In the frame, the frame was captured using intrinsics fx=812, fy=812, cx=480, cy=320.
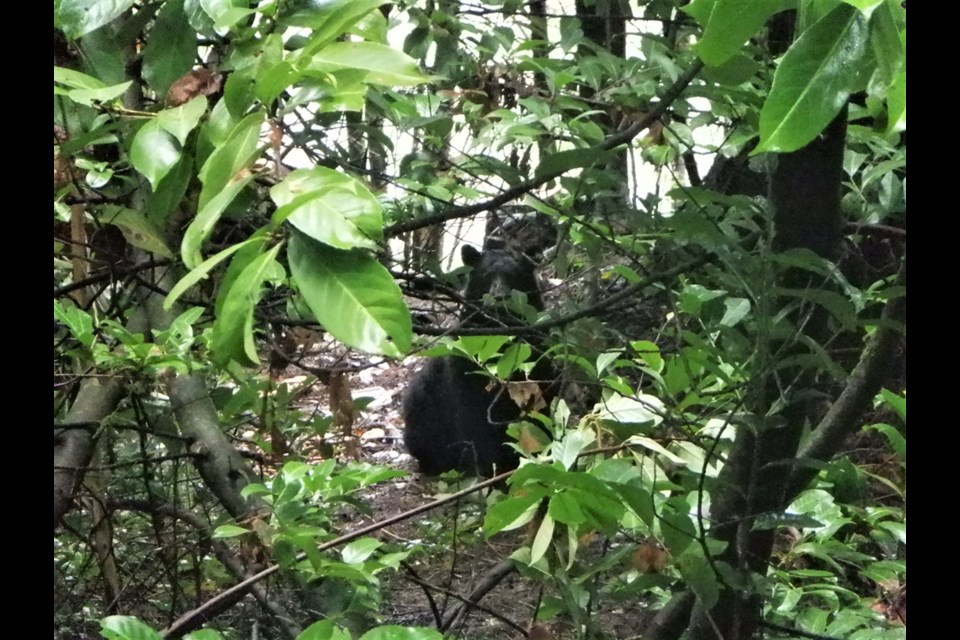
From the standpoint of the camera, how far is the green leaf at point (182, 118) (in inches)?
19.6

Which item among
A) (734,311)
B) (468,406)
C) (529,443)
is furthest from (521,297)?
(468,406)

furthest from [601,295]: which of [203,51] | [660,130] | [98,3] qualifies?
[98,3]

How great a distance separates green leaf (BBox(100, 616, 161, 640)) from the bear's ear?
0.97 m

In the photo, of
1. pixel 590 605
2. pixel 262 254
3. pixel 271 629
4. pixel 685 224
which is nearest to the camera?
pixel 262 254

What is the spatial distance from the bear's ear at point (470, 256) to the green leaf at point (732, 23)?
3.46 feet

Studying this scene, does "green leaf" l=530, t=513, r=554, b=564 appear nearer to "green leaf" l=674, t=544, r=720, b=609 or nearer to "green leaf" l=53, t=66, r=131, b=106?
"green leaf" l=674, t=544, r=720, b=609

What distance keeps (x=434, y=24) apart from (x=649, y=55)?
28cm

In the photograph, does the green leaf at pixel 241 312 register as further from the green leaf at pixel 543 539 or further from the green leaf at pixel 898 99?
the green leaf at pixel 543 539

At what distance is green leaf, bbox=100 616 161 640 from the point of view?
0.50 meters

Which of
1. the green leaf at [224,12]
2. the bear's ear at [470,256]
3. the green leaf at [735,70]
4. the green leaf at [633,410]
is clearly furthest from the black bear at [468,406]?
the green leaf at [224,12]

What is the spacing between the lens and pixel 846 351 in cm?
70

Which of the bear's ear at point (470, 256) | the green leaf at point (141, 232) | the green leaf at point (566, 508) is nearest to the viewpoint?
the green leaf at point (566, 508)

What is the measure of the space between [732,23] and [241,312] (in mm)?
258
